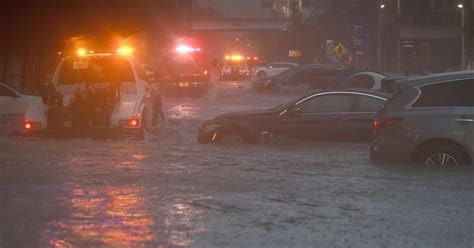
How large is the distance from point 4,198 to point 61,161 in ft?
10.9

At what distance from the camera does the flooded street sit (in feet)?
23.7

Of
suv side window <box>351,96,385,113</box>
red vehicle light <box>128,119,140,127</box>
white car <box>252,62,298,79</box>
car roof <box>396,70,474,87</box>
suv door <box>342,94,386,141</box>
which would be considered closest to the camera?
car roof <box>396,70,474,87</box>

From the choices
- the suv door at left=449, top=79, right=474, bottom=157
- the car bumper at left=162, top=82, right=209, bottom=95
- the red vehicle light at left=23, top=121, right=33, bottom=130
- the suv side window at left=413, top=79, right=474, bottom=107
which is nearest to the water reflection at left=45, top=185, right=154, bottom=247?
the suv side window at left=413, top=79, right=474, bottom=107

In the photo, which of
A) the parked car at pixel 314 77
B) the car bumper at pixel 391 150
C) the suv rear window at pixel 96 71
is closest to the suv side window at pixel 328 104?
the car bumper at pixel 391 150

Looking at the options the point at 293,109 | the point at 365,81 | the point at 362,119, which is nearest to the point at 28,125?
the point at 293,109

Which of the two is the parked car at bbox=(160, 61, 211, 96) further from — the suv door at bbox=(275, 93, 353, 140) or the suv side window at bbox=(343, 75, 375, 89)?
the suv door at bbox=(275, 93, 353, 140)

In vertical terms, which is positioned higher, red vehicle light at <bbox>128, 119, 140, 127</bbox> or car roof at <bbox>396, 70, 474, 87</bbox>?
car roof at <bbox>396, 70, 474, 87</bbox>

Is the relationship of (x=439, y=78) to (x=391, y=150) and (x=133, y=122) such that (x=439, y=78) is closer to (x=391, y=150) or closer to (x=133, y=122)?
(x=391, y=150)

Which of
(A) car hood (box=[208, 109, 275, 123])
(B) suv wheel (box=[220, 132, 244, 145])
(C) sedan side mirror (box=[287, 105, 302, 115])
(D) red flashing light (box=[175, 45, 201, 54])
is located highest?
(D) red flashing light (box=[175, 45, 201, 54])

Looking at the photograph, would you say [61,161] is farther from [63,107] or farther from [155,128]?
[155,128]

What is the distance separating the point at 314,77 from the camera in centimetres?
3825

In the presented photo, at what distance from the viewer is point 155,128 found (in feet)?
63.1

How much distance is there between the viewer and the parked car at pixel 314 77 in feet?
123

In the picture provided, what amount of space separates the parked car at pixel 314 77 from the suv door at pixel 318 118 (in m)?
22.4
